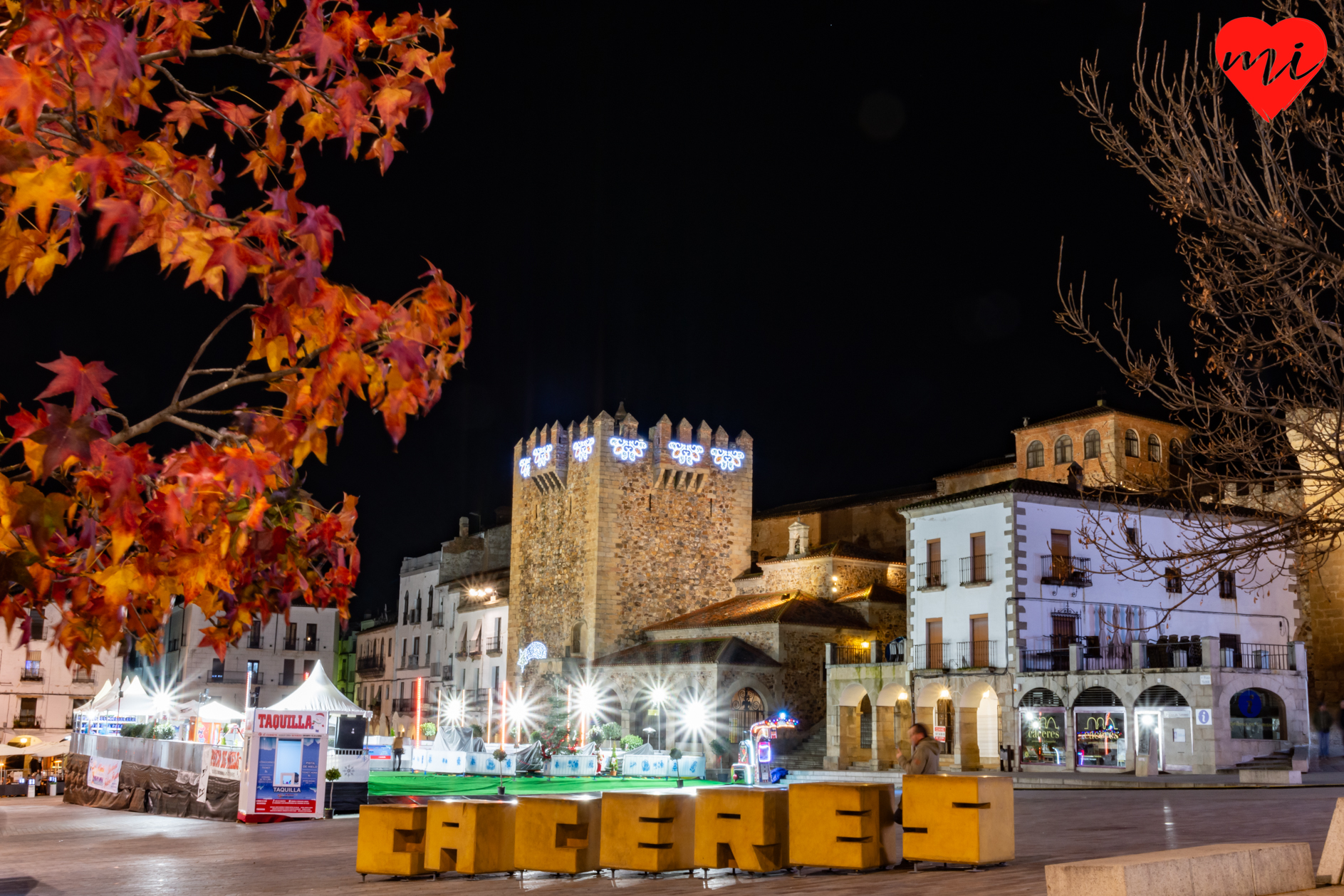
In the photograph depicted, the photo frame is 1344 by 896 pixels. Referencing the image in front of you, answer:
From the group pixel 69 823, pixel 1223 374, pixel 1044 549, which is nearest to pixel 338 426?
pixel 1223 374

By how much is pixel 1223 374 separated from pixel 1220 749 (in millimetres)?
18633

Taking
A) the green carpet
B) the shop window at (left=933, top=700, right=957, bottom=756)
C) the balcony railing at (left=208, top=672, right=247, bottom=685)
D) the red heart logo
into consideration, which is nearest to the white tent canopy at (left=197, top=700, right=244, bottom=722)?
the green carpet

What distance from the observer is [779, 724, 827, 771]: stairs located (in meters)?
36.5

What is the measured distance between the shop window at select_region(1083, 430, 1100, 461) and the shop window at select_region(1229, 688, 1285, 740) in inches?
435

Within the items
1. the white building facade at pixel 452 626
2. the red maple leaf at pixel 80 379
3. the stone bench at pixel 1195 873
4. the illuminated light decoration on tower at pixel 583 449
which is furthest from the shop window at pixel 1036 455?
the red maple leaf at pixel 80 379

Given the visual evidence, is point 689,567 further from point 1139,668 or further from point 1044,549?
point 1139,668

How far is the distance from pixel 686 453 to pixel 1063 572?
18200 millimetres

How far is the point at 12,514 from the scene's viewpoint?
10.0 feet

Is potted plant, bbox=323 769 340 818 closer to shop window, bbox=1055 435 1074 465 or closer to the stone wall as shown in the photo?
the stone wall

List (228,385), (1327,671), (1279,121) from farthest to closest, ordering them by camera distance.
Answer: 1. (1327,671)
2. (1279,121)
3. (228,385)

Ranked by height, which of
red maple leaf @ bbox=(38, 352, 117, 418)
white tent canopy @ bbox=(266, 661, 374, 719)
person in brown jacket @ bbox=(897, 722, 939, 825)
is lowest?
person in brown jacket @ bbox=(897, 722, 939, 825)

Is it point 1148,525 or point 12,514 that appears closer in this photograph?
point 12,514

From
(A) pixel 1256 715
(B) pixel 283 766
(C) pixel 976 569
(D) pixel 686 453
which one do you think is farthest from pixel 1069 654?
(D) pixel 686 453

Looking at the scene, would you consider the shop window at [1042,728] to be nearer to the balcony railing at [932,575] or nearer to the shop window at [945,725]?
the shop window at [945,725]
